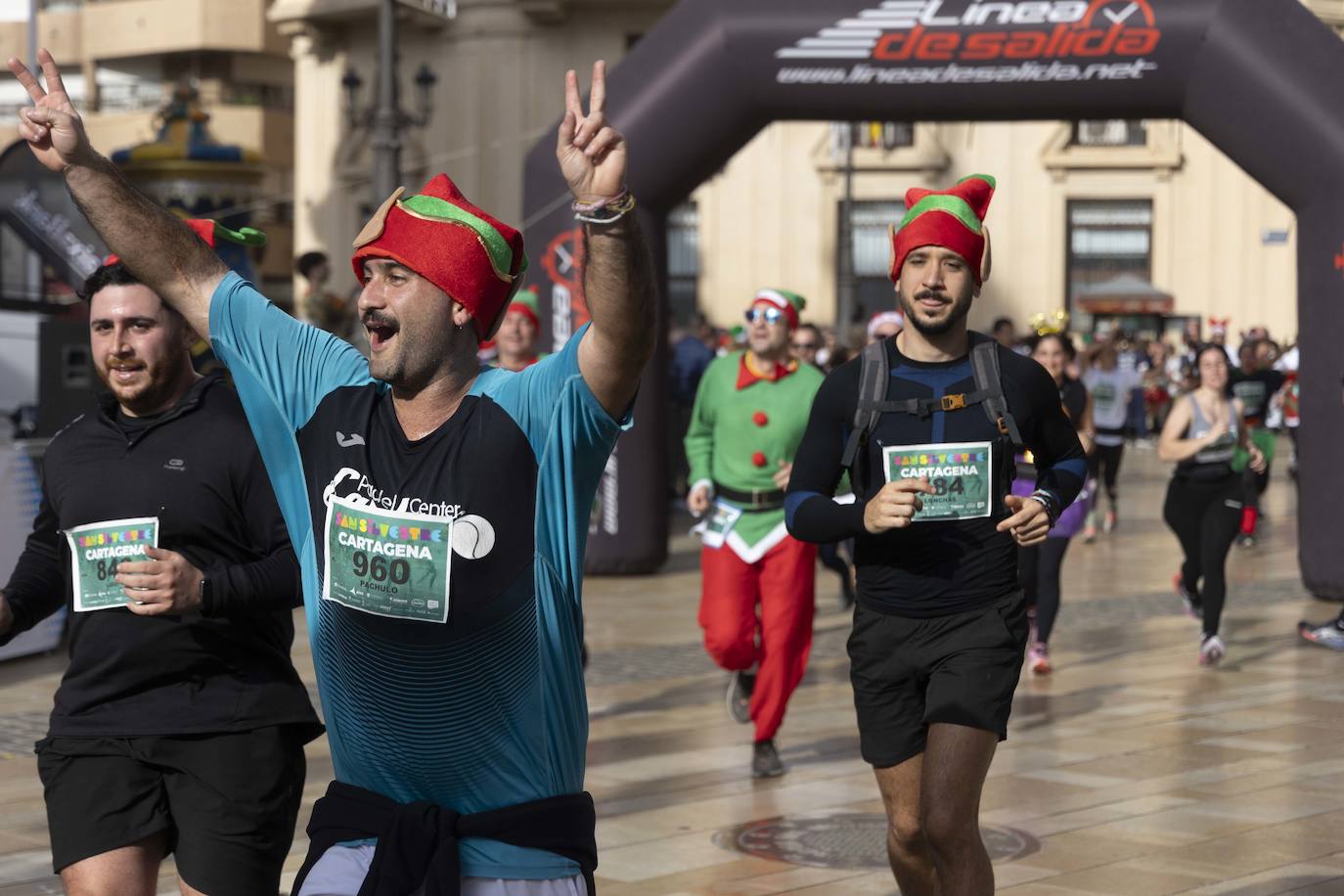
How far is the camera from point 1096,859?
21.9 feet

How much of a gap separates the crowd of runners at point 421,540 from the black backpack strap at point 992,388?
1cm

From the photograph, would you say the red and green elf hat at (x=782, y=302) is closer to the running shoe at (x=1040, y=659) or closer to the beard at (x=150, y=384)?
the running shoe at (x=1040, y=659)

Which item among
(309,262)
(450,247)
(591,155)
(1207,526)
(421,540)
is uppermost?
(309,262)

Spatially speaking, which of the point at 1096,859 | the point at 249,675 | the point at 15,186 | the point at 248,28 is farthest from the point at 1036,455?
the point at 248,28

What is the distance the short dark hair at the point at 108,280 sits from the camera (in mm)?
4371

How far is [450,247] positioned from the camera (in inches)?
136

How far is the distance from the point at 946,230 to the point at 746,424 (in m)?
3.59

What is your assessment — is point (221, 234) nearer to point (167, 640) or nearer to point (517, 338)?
point (167, 640)

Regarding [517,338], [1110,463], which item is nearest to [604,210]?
[517,338]

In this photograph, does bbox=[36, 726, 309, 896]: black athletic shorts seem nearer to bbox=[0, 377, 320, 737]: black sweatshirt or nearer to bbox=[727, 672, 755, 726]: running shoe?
bbox=[0, 377, 320, 737]: black sweatshirt

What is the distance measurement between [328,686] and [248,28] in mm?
51277

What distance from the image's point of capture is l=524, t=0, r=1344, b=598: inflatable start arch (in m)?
12.6

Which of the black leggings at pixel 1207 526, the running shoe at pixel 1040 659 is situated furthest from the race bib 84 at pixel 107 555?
the black leggings at pixel 1207 526

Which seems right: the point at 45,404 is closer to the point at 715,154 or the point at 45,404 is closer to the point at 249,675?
the point at 715,154
